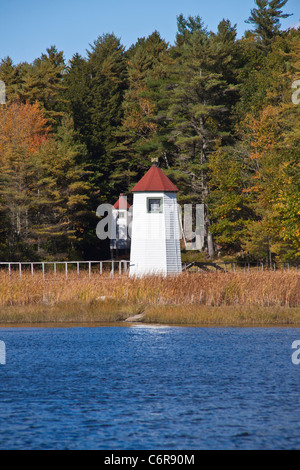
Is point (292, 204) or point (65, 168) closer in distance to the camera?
point (292, 204)

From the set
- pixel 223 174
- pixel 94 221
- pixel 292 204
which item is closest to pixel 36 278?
pixel 292 204

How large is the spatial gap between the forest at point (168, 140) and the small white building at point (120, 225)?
173 centimetres

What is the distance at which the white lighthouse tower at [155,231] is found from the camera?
137 feet

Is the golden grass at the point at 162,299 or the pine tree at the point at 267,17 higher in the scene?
the pine tree at the point at 267,17

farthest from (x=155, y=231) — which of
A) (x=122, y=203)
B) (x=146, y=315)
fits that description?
(x=122, y=203)

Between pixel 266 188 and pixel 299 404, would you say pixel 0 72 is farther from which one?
pixel 299 404

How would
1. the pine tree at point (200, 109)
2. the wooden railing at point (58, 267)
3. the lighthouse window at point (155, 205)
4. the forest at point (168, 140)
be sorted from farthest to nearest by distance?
the pine tree at point (200, 109) < the forest at point (168, 140) < the lighthouse window at point (155, 205) < the wooden railing at point (58, 267)

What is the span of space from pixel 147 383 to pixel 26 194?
42577 mm

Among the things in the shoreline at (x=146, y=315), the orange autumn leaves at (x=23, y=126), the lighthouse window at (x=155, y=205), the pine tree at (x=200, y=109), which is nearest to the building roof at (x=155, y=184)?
the lighthouse window at (x=155, y=205)

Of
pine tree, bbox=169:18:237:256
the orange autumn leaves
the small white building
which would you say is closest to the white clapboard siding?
pine tree, bbox=169:18:237:256

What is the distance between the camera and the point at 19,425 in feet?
54.1

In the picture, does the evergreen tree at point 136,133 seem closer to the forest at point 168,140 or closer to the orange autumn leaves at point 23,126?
the forest at point 168,140

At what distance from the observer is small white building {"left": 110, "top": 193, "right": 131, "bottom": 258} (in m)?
73.1

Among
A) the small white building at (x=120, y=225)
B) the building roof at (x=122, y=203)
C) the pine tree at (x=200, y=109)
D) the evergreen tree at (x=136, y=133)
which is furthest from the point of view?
the evergreen tree at (x=136, y=133)
